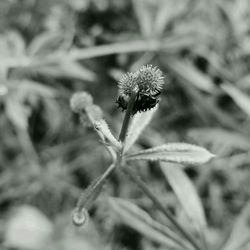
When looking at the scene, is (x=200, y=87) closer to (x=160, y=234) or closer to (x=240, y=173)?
(x=240, y=173)

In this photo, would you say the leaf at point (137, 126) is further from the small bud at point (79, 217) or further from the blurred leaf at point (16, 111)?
the blurred leaf at point (16, 111)

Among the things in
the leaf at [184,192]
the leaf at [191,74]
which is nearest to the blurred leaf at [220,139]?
the leaf at [191,74]

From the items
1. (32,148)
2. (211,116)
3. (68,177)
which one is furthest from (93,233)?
(211,116)

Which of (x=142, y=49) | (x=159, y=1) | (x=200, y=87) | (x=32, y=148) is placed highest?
(x=159, y=1)

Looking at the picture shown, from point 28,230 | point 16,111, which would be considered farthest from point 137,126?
point 28,230

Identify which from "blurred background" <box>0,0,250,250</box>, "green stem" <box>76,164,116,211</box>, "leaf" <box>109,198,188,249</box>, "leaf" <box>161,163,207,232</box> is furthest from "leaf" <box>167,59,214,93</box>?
"green stem" <box>76,164,116,211</box>
